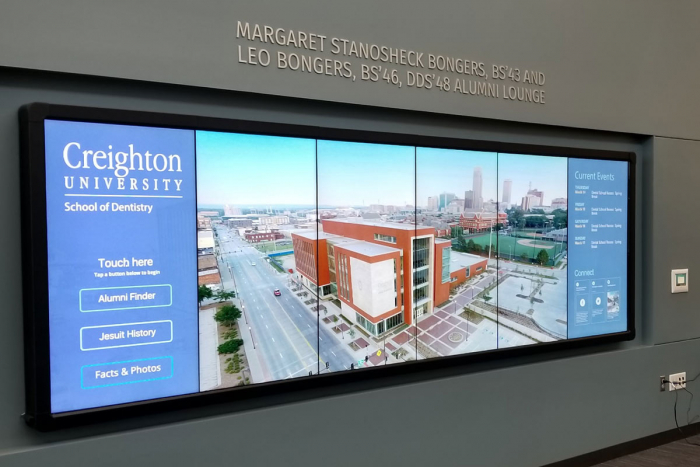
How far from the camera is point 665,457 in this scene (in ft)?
9.70

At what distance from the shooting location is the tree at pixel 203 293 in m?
1.89

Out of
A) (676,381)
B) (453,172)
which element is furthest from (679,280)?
(453,172)

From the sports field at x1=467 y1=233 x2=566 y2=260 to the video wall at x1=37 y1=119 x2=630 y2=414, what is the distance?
0.4 inches

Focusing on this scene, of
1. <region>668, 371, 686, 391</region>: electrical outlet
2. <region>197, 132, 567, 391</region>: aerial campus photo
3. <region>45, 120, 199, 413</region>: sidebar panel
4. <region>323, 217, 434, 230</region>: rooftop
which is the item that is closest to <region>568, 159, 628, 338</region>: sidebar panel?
<region>197, 132, 567, 391</region>: aerial campus photo

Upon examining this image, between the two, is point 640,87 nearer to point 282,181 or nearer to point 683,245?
point 683,245

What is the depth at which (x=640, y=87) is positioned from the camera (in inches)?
117

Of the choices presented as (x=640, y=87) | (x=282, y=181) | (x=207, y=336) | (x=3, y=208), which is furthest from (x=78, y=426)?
(x=640, y=87)

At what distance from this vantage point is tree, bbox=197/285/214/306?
1.89 m

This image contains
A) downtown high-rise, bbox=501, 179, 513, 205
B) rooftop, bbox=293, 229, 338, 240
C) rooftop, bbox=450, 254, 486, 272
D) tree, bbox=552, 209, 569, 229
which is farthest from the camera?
tree, bbox=552, 209, 569, 229

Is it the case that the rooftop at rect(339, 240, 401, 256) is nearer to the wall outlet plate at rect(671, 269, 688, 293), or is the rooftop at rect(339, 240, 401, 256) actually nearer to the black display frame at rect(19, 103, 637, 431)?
the black display frame at rect(19, 103, 637, 431)

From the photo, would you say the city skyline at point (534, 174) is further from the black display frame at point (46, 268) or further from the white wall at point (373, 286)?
the white wall at point (373, 286)

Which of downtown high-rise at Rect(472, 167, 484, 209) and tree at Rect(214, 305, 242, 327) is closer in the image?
tree at Rect(214, 305, 242, 327)

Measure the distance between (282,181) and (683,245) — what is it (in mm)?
3167

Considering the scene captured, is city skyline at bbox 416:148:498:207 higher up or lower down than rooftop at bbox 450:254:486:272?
higher up
